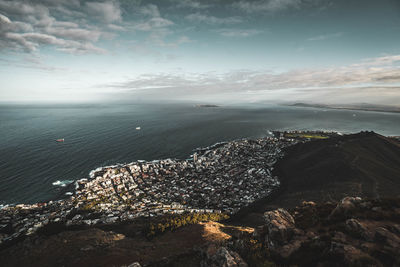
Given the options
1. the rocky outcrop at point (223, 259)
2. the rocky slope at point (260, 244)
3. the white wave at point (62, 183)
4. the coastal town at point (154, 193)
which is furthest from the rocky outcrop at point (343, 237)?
the white wave at point (62, 183)

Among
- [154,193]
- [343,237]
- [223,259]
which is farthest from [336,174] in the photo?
[154,193]

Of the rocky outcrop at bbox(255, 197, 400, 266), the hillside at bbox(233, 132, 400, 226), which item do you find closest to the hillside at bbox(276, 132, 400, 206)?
the hillside at bbox(233, 132, 400, 226)

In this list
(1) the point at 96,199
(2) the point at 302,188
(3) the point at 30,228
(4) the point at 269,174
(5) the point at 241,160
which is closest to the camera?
(3) the point at 30,228

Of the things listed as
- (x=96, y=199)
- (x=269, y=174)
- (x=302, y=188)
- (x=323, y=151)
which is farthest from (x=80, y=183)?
(x=323, y=151)

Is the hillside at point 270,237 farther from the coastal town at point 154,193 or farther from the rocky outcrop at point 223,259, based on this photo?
the coastal town at point 154,193

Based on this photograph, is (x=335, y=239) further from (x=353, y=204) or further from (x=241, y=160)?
(x=241, y=160)

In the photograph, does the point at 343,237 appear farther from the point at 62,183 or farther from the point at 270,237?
the point at 62,183

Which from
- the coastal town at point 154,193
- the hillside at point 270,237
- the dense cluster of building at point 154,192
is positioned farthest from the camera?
the dense cluster of building at point 154,192
